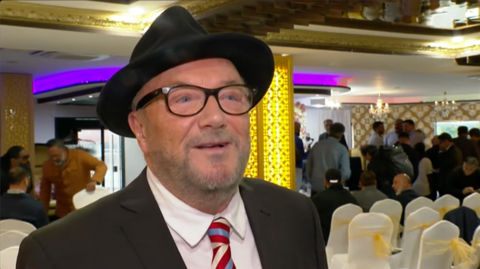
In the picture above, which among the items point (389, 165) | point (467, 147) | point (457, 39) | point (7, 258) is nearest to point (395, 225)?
point (389, 165)

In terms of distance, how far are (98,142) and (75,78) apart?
3.27 meters

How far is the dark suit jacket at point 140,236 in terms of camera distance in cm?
113

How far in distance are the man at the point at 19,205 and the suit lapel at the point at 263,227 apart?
13.2 ft

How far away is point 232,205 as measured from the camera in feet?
4.33

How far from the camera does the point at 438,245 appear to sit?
13.7 ft

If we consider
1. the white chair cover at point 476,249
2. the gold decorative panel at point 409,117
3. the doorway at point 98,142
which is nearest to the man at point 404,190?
the white chair cover at point 476,249

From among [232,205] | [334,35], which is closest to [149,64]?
[232,205]

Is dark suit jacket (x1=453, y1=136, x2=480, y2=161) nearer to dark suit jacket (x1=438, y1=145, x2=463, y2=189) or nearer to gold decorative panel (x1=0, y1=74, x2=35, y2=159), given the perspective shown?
dark suit jacket (x1=438, y1=145, x2=463, y2=189)

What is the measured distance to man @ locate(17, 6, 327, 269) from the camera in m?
1.16

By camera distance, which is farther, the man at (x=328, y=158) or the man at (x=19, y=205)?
the man at (x=328, y=158)

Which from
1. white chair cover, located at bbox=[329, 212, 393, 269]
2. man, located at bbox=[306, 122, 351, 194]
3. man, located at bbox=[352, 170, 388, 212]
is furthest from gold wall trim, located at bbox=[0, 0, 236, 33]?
man, located at bbox=[306, 122, 351, 194]

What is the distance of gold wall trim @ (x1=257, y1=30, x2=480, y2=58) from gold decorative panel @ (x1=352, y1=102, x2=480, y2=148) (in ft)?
37.4

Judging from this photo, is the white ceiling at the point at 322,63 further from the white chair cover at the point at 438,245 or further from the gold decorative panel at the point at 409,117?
the white chair cover at the point at 438,245

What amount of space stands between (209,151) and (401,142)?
27.6 ft
